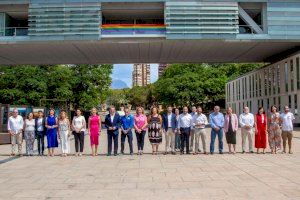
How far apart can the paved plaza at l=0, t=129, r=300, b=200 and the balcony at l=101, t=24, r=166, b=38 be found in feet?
78.3

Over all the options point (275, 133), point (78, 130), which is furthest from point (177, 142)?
point (78, 130)

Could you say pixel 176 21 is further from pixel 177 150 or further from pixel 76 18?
pixel 177 150

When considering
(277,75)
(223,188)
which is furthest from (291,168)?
(277,75)

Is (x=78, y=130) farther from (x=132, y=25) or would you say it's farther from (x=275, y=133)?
(x=132, y=25)

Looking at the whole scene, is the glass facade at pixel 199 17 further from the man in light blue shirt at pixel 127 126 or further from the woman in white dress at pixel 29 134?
the woman in white dress at pixel 29 134

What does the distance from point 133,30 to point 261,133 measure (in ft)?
77.5

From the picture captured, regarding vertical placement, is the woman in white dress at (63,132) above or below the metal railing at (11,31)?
below

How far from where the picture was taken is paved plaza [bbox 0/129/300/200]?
304 inches

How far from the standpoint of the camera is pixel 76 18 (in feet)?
120

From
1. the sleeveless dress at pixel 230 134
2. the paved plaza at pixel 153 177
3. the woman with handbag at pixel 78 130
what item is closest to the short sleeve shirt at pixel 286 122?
the paved plaza at pixel 153 177

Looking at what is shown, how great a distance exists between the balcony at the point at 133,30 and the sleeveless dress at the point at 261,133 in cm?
2236

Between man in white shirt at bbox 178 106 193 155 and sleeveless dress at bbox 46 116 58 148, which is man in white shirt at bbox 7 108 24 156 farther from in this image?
man in white shirt at bbox 178 106 193 155

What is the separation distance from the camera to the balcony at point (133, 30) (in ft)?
121

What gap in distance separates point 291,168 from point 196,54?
109ft
